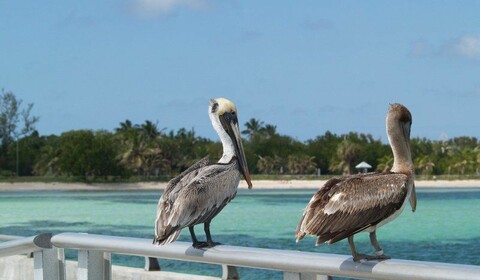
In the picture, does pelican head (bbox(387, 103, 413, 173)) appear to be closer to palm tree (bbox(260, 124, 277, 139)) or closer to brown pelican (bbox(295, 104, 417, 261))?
brown pelican (bbox(295, 104, 417, 261))

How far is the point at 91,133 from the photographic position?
97500 millimetres

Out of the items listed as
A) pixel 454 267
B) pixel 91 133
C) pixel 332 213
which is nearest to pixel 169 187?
pixel 332 213

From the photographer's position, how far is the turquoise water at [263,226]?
3206 centimetres

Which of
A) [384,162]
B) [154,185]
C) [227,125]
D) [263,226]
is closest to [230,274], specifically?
[227,125]

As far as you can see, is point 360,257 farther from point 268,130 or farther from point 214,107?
point 268,130

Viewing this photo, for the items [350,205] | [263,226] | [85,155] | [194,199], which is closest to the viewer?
[350,205]

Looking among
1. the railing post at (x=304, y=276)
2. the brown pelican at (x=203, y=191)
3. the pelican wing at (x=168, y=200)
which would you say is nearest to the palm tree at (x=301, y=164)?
the brown pelican at (x=203, y=191)

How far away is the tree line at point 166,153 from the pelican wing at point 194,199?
8941 centimetres

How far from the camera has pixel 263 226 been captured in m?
47.6

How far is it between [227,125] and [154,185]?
9654 cm

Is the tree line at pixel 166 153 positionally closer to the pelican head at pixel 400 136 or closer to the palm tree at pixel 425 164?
the palm tree at pixel 425 164

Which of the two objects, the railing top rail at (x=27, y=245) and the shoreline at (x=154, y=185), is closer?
the railing top rail at (x=27, y=245)

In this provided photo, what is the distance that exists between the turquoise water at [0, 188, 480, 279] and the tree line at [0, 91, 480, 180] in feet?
28.9

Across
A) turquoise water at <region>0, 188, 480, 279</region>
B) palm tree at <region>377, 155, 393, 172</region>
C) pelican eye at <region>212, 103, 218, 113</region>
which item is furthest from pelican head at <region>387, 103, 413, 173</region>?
palm tree at <region>377, 155, 393, 172</region>
